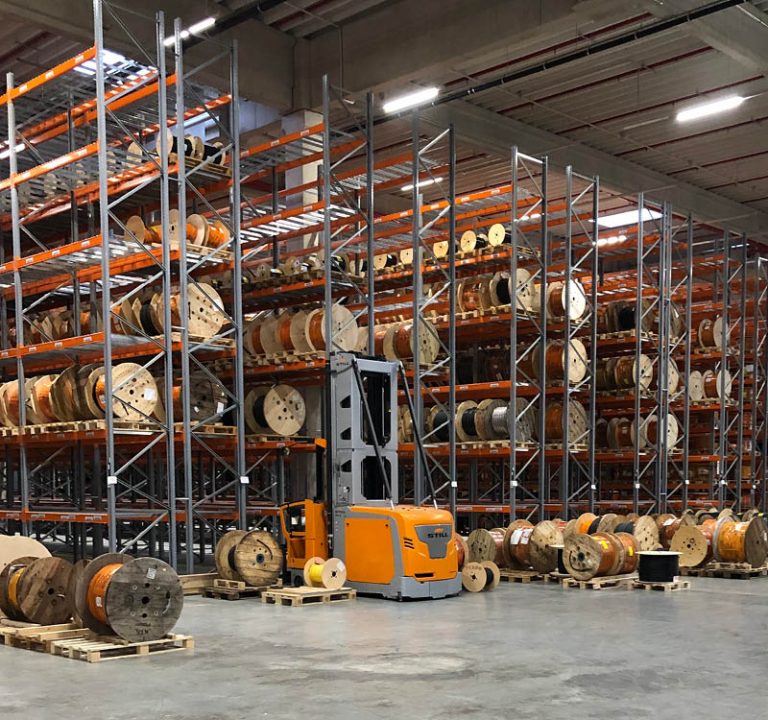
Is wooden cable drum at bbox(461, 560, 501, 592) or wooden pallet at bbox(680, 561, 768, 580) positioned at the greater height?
wooden cable drum at bbox(461, 560, 501, 592)

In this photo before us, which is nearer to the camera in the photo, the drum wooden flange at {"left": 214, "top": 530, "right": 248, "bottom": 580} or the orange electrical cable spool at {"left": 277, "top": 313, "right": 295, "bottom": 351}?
the drum wooden flange at {"left": 214, "top": 530, "right": 248, "bottom": 580}

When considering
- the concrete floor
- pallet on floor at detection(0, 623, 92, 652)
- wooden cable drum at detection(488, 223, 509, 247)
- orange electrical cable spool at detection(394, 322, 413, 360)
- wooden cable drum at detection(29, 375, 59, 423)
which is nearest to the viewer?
the concrete floor

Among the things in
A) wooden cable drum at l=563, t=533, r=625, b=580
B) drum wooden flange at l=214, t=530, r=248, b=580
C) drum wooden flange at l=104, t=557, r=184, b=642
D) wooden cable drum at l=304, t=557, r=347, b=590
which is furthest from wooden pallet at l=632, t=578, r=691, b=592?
drum wooden flange at l=104, t=557, r=184, b=642

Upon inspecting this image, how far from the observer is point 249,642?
8570mm

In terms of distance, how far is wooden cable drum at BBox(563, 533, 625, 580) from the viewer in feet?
40.7

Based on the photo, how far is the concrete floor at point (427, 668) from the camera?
621cm

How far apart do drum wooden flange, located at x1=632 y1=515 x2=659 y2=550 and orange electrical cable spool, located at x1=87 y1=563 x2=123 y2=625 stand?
26.2 ft

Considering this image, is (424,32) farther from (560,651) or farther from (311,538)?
(560,651)

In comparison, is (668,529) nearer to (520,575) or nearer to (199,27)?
(520,575)

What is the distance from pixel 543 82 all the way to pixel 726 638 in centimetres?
1238

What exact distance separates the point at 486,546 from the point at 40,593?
6209mm

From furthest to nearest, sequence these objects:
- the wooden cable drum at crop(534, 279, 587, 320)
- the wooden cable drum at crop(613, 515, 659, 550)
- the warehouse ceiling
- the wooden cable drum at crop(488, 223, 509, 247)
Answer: the wooden cable drum at crop(534, 279, 587, 320), the wooden cable drum at crop(488, 223, 509, 247), the warehouse ceiling, the wooden cable drum at crop(613, 515, 659, 550)

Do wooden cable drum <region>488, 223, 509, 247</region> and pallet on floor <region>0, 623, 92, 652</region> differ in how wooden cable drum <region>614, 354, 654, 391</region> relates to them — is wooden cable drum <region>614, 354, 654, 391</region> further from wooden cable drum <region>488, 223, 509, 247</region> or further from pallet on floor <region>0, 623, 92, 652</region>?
pallet on floor <region>0, 623, 92, 652</region>

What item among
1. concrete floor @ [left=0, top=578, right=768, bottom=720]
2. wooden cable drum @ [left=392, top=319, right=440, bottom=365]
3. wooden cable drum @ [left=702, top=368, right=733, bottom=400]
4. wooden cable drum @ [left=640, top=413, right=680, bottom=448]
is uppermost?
wooden cable drum @ [left=392, top=319, right=440, bottom=365]
